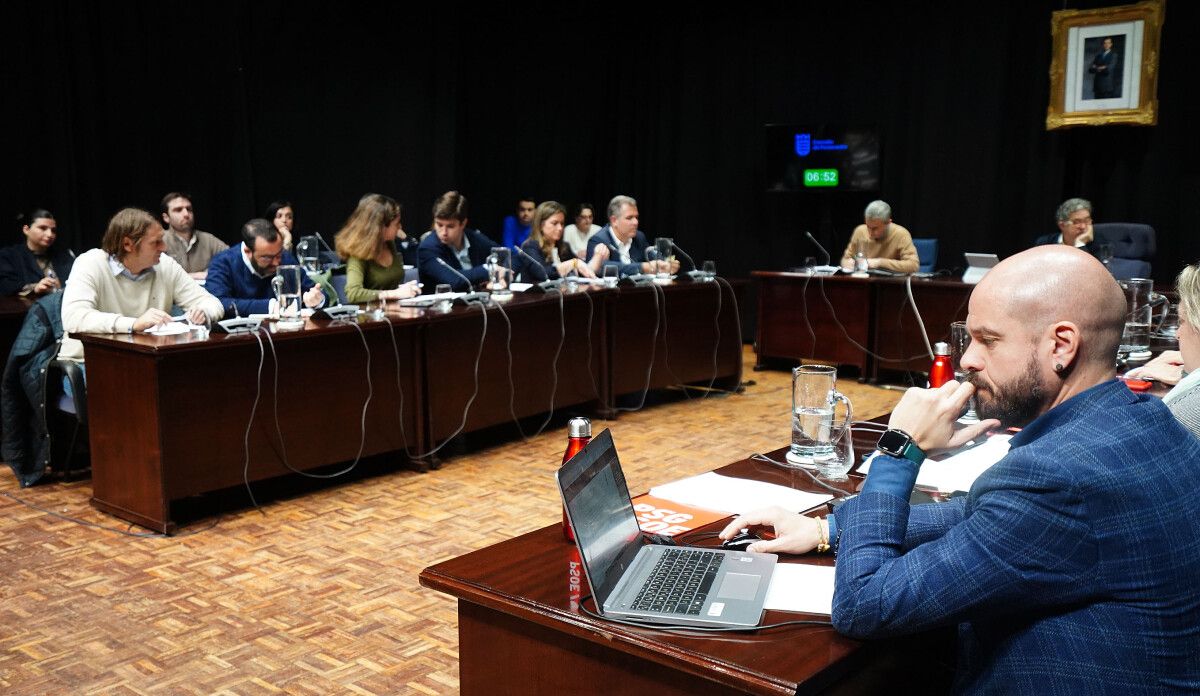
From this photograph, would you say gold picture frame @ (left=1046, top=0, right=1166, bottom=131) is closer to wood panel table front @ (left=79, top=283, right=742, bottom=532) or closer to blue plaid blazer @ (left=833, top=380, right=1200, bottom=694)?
wood panel table front @ (left=79, top=283, right=742, bottom=532)

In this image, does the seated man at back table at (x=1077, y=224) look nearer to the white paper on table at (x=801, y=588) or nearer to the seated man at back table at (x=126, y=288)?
the seated man at back table at (x=126, y=288)

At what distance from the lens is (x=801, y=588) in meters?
1.49

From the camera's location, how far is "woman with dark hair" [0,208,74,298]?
5.58 meters

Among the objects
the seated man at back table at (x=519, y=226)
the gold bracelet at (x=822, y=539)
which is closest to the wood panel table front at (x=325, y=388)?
the gold bracelet at (x=822, y=539)

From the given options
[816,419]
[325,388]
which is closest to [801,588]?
[816,419]

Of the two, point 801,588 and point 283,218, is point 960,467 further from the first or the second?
point 283,218

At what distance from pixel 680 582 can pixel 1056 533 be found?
53cm

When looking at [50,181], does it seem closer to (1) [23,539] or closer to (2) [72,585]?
(1) [23,539]

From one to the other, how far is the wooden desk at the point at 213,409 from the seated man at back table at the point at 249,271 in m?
0.53

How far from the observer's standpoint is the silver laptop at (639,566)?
1.39m

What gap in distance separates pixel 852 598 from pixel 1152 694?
353mm

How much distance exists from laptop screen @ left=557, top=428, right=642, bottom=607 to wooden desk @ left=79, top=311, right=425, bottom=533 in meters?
2.46

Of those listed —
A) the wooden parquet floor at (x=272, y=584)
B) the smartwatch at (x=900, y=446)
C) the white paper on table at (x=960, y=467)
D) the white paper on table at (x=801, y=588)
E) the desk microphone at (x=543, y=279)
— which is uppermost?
the smartwatch at (x=900, y=446)

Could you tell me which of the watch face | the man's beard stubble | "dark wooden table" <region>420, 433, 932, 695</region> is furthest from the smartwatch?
"dark wooden table" <region>420, 433, 932, 695</region>
